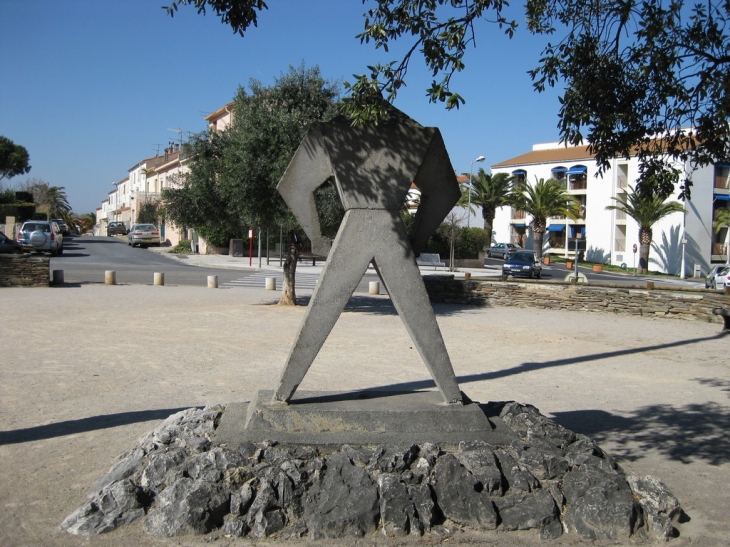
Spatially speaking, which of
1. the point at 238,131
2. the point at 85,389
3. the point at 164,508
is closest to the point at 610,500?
the point at 164,508

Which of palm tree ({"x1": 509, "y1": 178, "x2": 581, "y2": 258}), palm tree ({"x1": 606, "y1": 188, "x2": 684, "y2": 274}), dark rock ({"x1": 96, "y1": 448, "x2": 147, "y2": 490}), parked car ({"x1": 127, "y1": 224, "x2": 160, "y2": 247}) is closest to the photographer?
dark rock ({"x1": 96, "y1": 448, "x2": 147, "y2": 490})

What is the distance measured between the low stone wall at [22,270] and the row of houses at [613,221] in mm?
34221

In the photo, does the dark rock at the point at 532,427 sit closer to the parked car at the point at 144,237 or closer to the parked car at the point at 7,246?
the parked car at the point at 7,246

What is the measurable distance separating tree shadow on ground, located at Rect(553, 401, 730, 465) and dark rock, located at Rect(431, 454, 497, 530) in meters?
2.05

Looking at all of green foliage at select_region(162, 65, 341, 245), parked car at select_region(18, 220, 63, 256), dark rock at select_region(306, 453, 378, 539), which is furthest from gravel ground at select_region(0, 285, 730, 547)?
parked car at select_region(18, 220, 63, 256)

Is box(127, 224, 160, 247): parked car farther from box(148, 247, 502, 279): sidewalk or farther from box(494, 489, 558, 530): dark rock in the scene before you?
box(494, 489, 558, 530): dark rock

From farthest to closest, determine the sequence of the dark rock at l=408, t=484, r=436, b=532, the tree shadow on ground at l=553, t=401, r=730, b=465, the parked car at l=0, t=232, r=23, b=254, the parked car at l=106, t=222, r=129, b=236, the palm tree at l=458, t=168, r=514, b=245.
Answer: the parked car at l=106, t=222, r=129, b=236 < the palm tree at l=458, t=168, r=514, b=245 < the parked car at l=0, t=232, r=23, b=254 < the tree shadow on ground at l=553, t=401, r=730, b=465 < the dark rock at l=408, t=484, r=436, b=532

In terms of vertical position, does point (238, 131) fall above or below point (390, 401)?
above

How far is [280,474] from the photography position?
4.48 meters

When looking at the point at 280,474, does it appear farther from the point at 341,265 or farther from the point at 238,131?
the point at 238,131

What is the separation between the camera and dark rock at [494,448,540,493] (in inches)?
181

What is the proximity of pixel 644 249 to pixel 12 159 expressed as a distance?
50037mm

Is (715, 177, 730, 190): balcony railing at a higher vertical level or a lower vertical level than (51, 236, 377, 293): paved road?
higher

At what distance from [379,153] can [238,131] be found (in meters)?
10.5
